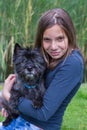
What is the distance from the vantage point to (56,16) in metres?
3.25

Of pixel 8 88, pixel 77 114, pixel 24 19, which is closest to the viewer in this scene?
pixel 8 88

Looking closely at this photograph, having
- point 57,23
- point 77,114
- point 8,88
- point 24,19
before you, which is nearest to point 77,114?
point 77,114

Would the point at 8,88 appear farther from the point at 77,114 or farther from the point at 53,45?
the point at 77,114

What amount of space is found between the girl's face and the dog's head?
0.31ft

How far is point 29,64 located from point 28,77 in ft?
0.32

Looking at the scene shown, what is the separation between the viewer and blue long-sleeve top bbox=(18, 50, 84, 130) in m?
3.15

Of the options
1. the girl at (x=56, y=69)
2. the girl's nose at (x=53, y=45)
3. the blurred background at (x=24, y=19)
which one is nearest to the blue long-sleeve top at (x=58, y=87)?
the girl at (x=56, y=69)

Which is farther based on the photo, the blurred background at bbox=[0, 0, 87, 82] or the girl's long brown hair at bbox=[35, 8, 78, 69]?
the blurred background at bbox=[0, 0, 87, 82]

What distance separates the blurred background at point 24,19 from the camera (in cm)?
730

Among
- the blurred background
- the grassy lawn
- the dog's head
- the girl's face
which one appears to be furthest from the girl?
the blurred background

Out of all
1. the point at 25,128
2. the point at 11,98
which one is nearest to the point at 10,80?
the point at 11,98

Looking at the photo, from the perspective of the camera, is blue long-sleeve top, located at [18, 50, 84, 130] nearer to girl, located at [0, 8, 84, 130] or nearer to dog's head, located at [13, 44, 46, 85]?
girl, located at [0, 8, 84, 130]

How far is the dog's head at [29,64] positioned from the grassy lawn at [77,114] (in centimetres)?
201

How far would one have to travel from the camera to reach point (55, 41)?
3246mm
